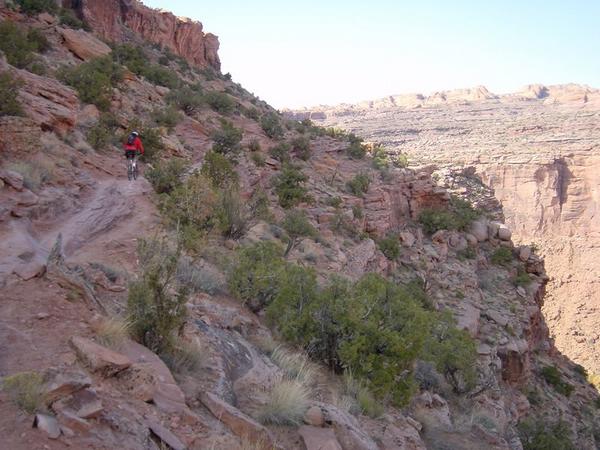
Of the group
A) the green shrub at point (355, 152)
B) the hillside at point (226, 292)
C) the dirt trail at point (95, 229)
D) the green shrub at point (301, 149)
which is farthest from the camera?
the green shrub at point (355, 152)

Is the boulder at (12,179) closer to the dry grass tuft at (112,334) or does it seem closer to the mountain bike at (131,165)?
the mountain bike at (131,165)

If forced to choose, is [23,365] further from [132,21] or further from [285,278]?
[132,21]

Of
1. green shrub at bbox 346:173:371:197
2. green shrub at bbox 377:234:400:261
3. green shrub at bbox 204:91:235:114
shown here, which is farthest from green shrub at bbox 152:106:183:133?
green shrub at bbox 377:234:400:261

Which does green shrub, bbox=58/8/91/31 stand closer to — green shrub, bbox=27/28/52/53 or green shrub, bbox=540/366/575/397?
green shrub, bbox=27/28/52/53

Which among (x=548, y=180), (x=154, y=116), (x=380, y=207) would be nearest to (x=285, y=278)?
(x=154, y=116)

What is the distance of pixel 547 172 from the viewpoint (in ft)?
180

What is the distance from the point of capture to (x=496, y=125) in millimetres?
71625

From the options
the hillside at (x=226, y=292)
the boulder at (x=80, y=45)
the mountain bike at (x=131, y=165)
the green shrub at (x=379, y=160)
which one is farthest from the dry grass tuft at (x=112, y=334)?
the green shrub at (x=379, y=160)

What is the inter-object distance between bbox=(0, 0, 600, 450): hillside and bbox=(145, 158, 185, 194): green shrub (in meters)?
0.05

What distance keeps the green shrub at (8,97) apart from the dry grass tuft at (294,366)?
7.34 meters

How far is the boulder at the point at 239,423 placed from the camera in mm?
3885

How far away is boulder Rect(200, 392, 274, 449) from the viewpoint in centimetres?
388

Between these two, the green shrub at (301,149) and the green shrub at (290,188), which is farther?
the green shrub at (301,149)

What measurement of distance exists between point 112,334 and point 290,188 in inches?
533
